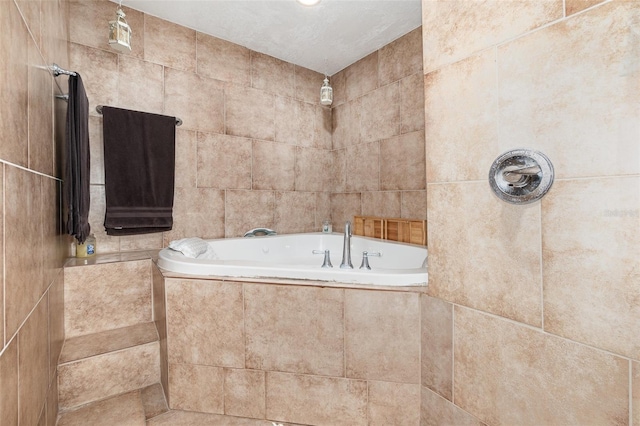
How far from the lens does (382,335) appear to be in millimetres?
1191

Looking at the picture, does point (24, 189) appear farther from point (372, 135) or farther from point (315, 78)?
point (315, 78)

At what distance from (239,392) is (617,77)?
163cm

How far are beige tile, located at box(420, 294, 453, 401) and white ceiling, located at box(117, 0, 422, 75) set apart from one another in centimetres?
199

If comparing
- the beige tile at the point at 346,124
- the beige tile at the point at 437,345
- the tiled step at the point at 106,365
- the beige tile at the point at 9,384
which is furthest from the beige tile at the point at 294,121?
the beige tile at the point at 9,384

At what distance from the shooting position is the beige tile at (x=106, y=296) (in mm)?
1595

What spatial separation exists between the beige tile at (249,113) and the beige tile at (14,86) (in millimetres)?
1721

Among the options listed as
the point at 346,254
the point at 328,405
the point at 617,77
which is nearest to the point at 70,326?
the point at 328,405

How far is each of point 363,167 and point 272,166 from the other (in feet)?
2.73

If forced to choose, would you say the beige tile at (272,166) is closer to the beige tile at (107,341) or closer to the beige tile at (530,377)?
the beige tile at (107,341)

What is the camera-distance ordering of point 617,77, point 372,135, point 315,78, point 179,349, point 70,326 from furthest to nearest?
point 315,78 < point 372,135 < point 70,326 < point 179,349 < point 617,77

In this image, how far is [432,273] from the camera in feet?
3.38

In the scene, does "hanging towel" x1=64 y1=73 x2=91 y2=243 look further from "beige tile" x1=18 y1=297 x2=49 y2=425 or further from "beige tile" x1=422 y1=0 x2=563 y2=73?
"beige tile" x1=422 y1=0 x2=563 y2=73

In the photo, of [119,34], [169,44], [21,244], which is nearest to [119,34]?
[119,34]

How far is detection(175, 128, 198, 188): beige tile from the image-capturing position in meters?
2.30
